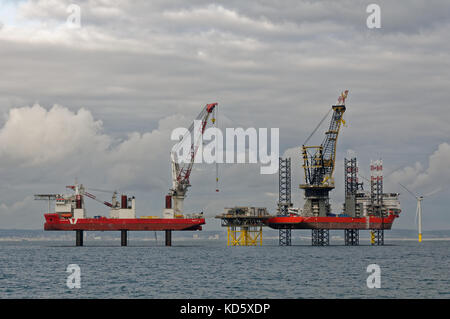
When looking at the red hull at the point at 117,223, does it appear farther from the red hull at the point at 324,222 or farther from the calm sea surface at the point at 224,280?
the calm sea surface at the point at 224,280

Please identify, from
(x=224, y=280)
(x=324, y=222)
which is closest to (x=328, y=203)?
(x=324, y=222)

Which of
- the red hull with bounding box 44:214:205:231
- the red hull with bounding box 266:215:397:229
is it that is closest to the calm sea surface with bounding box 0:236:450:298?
the red hull with bounding box 44:214:205:231

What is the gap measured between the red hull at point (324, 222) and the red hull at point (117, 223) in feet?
65.1

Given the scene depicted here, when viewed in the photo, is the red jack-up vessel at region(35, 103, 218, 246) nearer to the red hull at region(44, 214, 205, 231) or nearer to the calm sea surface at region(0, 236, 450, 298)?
the red hull at region(44, 214, 205, 231)

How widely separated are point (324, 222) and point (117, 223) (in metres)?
48.4

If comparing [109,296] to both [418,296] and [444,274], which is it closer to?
[418,296]

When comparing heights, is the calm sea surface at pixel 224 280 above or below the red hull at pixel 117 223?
below

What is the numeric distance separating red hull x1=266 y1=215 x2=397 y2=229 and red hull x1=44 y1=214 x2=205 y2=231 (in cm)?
1983

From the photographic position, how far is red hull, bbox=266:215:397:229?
151m

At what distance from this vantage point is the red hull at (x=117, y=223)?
147125 mm

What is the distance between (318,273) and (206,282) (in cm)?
1629

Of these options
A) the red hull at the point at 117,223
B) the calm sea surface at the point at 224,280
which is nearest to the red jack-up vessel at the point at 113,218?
the red hull at the point at 117,223

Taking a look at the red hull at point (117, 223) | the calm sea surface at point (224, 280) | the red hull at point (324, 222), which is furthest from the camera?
the red hull at point (324, 222)
